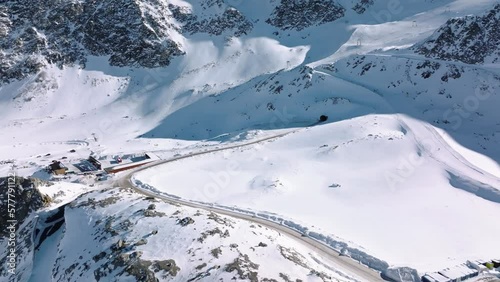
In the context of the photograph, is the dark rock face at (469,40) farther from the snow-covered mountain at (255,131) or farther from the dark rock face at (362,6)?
the dark rock face at (362,6)

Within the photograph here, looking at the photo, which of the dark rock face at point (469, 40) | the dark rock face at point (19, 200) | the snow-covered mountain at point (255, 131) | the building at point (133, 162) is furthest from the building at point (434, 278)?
the dark rock face at point (469, 40)

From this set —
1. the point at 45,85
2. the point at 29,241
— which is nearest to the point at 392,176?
the point at 29,241

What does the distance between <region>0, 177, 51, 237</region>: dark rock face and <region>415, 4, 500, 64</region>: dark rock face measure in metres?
57.1

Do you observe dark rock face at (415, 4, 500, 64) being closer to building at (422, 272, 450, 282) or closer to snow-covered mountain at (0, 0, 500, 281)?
snow-covered mountain at (0, 0, 500, 281)

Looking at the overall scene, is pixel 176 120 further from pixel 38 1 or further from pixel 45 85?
pixel 38 1

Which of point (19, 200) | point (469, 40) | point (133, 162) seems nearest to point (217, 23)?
point (133, 162)

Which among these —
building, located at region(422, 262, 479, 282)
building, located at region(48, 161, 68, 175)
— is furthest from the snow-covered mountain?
building, located at region(48, 161, 68, 175)

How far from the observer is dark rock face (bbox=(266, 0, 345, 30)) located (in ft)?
307

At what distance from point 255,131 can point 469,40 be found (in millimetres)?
35032

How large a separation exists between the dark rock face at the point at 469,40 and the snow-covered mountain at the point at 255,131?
23 centimetres

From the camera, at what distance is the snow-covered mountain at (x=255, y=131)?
2795 cm

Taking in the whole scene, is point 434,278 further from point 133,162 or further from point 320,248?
point 133,162

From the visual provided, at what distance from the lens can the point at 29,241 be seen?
112ft

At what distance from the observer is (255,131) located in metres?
60.7
